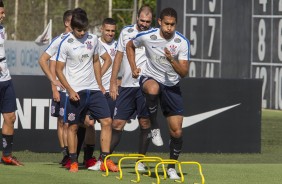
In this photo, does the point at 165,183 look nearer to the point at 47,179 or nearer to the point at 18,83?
the point at 47,179

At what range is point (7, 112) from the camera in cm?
1548

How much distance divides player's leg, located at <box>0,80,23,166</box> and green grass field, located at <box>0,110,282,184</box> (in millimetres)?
178

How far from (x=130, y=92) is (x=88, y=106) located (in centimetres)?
88

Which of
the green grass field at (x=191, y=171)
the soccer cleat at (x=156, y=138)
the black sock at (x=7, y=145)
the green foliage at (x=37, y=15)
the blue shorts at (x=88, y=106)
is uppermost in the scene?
the green foliage at (x=37, y=15)

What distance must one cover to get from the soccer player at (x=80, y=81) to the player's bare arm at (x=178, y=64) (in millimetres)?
1383

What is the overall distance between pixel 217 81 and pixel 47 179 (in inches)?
238

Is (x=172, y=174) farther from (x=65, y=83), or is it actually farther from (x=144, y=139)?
(x=65, y=83)

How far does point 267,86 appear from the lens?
31.6 m

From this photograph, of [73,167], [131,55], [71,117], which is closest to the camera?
[131,55]

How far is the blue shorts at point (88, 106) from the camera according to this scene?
14844mm

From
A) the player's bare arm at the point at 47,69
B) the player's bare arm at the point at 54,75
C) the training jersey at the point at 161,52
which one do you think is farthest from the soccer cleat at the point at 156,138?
the player's bare arm at the point at 54,75

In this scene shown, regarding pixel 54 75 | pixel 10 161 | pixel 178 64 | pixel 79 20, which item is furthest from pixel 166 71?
pixel 10 161

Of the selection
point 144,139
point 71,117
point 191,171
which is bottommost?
point 191,171

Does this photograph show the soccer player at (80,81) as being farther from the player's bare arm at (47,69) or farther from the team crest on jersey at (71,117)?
the player's bare arm at (47,69)
